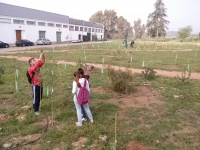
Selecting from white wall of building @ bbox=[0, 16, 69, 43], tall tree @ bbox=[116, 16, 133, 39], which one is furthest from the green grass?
tall tree @ bbox=[116, 16, 133, 39]

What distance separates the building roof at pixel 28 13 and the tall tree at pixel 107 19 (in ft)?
137

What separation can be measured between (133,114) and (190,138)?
1489 mm

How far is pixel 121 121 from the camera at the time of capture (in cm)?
468

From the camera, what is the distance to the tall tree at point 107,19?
90.4 metres

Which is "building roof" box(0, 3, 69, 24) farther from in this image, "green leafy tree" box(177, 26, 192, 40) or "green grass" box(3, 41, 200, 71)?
"green leafy tree" box(177, 26, 192, 40)

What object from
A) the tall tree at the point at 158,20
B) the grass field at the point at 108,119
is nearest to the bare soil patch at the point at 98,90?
the grass field at the point at 108,119

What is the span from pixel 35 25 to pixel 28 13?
280cm

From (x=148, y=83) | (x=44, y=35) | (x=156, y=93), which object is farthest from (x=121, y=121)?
(x=44, y=35)

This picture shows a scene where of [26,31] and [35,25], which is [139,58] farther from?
[35,25]

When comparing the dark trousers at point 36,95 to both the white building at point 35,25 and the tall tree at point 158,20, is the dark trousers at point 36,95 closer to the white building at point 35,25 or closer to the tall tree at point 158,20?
the white building at point 35,25

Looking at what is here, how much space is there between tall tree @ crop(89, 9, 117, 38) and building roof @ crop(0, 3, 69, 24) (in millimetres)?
41795

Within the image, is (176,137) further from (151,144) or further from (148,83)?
(148,83)

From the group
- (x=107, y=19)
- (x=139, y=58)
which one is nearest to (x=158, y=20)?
(x=107, y=19)

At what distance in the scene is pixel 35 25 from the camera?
134 feet
